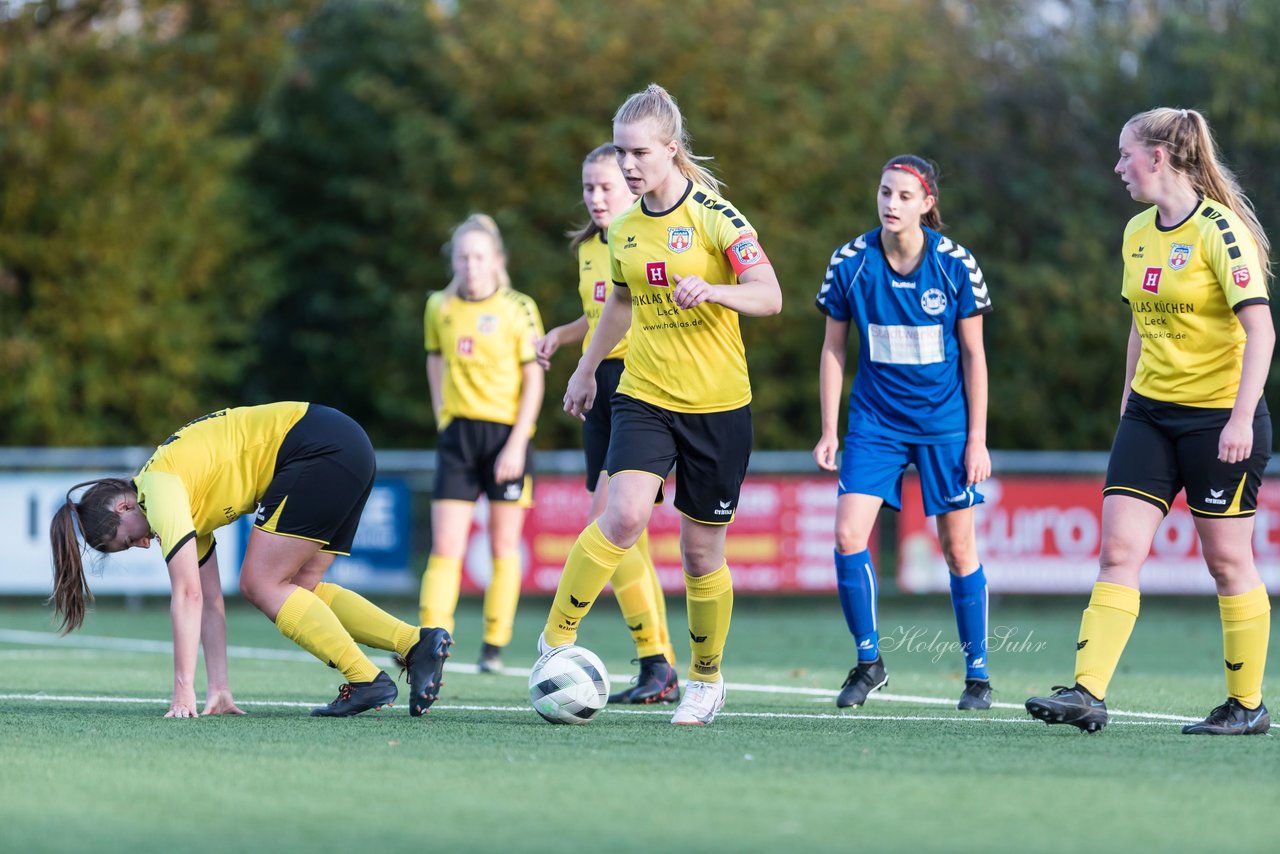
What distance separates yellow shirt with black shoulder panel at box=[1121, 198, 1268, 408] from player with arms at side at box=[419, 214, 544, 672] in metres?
3.97

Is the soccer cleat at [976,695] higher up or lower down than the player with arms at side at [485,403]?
lower down

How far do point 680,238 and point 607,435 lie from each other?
5.61ft

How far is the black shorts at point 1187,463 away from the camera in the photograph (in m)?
5.85

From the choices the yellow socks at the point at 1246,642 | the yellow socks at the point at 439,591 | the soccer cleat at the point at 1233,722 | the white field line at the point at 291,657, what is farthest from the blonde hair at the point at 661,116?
the yellow socks at the point at 439,591

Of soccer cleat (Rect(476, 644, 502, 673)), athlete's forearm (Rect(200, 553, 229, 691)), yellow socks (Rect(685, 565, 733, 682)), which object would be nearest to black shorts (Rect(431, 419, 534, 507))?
soccer cleat (Rect(476, 644, 502, 673))

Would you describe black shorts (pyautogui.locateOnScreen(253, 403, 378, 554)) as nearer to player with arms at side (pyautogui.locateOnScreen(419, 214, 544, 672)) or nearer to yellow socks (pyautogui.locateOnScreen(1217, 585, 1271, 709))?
player with arms at side (pyautogui.locateOnScreen(419, 214, 544, 672))

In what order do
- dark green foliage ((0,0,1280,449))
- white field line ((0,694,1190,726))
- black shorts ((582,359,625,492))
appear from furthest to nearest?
dark green foliage ((0,0,1280,449)) → black shorts ((582,359,625,492)) → white field line ((0,694,1190,726))

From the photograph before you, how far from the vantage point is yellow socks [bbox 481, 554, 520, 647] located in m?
9.21

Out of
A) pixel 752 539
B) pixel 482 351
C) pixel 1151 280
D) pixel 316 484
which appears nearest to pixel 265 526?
pixel 316 484

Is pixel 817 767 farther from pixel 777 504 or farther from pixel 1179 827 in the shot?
pixel 777 504

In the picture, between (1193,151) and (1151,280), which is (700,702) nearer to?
(1151,280)

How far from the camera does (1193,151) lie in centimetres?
591

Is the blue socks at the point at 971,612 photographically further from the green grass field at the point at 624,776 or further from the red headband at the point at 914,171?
the red headband at the point at 914,171

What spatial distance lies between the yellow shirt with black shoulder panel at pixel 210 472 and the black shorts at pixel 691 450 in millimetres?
1286
